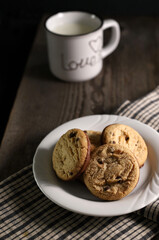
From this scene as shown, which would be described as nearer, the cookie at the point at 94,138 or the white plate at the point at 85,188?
the white plate at the point at 85,188

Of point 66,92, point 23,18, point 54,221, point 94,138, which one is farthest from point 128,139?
point 23,18

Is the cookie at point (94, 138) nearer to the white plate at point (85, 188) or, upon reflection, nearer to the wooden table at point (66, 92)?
the white plate at point (85, 188)

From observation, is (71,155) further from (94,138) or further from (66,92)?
(66,92)

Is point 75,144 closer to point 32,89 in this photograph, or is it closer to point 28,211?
point 28,211

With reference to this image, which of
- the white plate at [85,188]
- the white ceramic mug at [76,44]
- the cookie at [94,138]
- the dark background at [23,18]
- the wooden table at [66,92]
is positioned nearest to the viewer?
the white plate at [85,188]

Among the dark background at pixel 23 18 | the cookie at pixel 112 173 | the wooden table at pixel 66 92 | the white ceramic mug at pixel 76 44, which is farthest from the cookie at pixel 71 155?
the dark background at pixel 23 18
